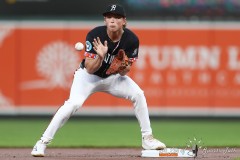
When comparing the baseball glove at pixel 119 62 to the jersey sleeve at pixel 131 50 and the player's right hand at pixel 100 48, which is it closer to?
the jersey sleeve at pixel 131 50

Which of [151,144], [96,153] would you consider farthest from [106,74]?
[96,153]

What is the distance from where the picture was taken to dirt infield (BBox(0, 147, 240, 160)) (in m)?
8.64

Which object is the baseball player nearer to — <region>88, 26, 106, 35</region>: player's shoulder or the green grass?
<region>88, 26, 106, 35</region>: player's shoulder

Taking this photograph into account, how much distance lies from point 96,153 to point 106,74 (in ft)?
3.75

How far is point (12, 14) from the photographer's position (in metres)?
14.6

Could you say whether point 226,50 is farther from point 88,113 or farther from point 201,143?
point 201,143

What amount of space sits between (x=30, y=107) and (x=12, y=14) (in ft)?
5.37

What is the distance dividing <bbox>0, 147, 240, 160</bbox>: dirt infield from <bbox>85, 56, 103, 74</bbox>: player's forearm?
0.96 m

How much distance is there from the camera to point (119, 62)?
8453 mm

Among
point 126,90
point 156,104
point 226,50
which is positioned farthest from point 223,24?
point 126,90

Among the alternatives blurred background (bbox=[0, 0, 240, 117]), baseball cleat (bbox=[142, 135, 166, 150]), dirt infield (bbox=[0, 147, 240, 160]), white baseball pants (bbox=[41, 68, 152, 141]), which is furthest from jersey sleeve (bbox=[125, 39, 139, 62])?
blurred background (bbox=[0, 0, 240, 117])

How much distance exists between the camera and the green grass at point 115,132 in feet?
35.4

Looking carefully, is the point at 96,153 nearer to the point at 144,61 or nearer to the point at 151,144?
the point at 151,144

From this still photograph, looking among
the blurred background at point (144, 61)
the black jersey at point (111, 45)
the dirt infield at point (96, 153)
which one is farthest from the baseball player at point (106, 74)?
the blurred background at point (144, 61)
